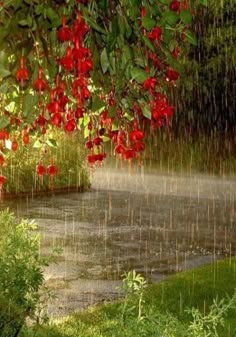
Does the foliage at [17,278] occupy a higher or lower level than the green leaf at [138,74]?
lower

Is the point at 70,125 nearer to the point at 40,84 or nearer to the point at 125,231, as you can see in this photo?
the point at 40,84

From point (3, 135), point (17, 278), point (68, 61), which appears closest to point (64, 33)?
point (68, 61)

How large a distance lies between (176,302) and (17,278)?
145 inches

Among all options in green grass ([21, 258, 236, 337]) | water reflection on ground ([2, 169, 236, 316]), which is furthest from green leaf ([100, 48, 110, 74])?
water reflection on ground ([2, 169, 236, 316])

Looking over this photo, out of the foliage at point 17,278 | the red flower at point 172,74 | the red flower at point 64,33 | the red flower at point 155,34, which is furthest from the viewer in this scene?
the foliage at point 17,278

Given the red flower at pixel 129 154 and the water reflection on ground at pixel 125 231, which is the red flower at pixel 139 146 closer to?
the red flower at pixel 129 154

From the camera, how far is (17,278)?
586cm

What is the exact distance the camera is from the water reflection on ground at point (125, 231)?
10727 millimetres

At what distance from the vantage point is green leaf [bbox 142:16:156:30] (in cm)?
314

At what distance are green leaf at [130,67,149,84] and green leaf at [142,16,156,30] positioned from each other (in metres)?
0.18

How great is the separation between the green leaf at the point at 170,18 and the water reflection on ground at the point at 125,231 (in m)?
6.22

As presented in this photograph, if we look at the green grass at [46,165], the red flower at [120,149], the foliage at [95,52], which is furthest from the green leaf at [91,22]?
the green grass at [46,165]

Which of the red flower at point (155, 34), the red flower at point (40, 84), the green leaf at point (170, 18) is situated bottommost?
the red flower at point (40, 84)

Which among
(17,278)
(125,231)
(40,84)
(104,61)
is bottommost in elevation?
(125,231)
